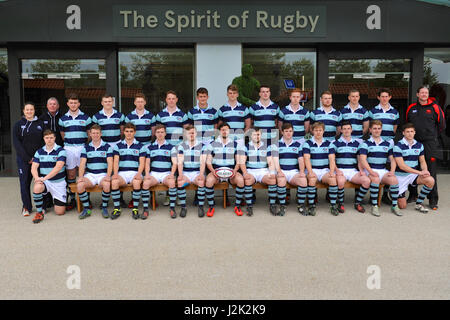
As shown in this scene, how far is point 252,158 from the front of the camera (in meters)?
5.81

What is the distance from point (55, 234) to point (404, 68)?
26.7ft

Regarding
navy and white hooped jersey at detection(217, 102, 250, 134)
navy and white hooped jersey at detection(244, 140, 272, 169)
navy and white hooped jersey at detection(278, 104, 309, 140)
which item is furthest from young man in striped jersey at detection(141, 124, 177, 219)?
navy and white hooped jersey at detection(278, 104, 309, 140)

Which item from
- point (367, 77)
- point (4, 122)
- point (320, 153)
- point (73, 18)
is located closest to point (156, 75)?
point (73, 18)

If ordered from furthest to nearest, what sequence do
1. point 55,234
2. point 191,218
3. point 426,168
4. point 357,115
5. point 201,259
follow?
1. point 357,115
2. point 426,168
3. point 191,218
4. point 55,234
5. point 201,259

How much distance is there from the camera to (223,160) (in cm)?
566

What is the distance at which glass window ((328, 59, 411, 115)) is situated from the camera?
880 cm

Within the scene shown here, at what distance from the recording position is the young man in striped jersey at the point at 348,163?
5691mm

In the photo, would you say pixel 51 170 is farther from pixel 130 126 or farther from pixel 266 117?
pixel 266 117

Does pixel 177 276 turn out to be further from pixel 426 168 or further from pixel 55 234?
pixel 426 168

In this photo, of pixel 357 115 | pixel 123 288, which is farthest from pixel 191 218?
pixel 357 115

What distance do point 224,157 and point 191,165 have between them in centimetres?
51

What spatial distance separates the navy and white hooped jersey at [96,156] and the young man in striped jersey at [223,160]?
1488mm

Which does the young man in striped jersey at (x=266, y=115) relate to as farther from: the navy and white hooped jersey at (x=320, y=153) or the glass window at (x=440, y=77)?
the glass window at (x=440, y=77)

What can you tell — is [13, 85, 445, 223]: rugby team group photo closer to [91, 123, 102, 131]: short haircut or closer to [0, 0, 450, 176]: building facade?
[91, 123, 102, 131]: short haircut
